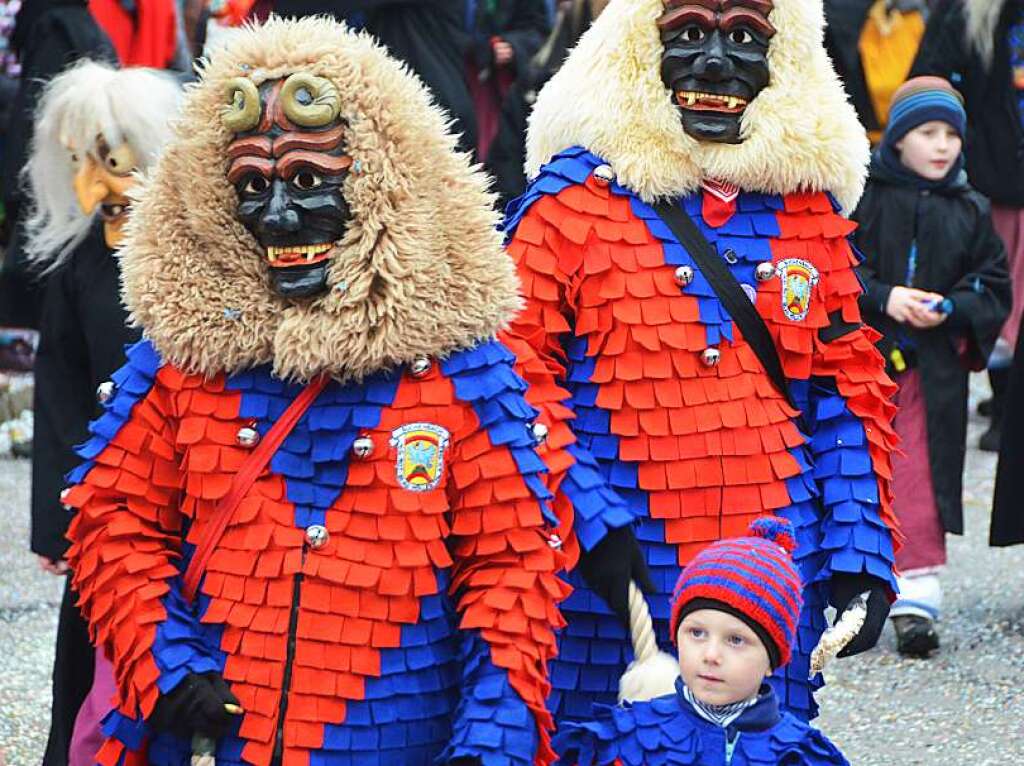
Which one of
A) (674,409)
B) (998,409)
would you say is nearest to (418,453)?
(674,409)

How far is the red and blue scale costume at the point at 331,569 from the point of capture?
3344 millimetres

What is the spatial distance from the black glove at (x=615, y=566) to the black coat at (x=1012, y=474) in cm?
317

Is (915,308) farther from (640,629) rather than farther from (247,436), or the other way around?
(247,436)

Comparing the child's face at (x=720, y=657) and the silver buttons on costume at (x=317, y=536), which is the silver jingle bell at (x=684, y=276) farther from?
the silver buttons on costume at (x=317, y=536)

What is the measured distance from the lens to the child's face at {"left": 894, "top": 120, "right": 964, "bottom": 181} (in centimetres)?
655

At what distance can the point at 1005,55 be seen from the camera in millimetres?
8336

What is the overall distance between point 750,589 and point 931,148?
348cm

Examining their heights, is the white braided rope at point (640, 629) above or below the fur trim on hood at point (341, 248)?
below

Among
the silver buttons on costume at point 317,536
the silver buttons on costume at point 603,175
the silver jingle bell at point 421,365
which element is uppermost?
the silver buttons on costume at point 603,175

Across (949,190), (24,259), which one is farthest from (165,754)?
(949,190)

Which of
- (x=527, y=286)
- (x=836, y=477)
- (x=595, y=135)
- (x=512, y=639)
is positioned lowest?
(x=512, y=639)

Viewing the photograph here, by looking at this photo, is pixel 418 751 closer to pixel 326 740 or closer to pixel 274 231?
pixel 326 740

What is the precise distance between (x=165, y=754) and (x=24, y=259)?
2.56 m

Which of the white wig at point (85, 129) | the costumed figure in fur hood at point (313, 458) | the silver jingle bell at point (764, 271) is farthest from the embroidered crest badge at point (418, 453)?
the white wig at point (85, 129)
